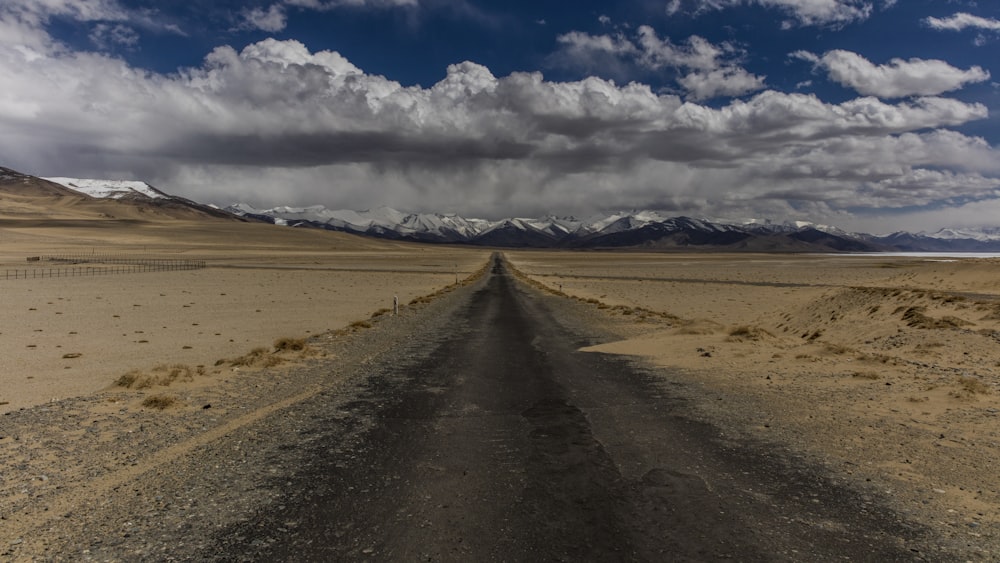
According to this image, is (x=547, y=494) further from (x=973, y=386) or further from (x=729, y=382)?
(x=973, y=386)

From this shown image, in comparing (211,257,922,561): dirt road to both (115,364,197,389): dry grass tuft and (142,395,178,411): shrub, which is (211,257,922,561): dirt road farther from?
(115,364,197,389): dry grass tuft

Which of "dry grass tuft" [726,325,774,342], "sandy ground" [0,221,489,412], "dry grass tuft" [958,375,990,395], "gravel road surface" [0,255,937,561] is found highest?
"dry grass tuft" [958,375,990,395]

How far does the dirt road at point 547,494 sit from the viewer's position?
19.1ft

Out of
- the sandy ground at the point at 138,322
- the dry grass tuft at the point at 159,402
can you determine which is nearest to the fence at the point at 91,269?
the sandy ground at the point at 138,322

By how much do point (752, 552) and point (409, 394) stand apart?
847 cm

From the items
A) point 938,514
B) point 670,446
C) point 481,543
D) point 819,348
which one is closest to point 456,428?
point 670,446

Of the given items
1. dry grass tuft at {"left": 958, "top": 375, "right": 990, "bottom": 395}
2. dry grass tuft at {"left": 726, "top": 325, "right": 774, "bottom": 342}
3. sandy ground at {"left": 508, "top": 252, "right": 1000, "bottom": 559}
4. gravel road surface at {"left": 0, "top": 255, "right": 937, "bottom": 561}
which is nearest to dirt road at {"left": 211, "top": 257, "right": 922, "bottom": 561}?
gravel road surface at {"left": 0, "top": 255, "right": 937, "bottom": 561}

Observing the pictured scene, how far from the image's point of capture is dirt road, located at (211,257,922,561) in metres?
5.82

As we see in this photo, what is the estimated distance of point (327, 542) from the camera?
591 centimetres

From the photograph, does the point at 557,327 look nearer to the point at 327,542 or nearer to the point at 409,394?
the point at 409,394

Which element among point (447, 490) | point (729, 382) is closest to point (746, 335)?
point (729, 382)

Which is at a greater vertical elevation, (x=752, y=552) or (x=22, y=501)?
(x=752, y=552)

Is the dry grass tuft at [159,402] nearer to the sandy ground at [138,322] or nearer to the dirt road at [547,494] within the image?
the sandy ground at [138,322]

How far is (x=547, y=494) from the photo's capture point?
7121 millimetres
